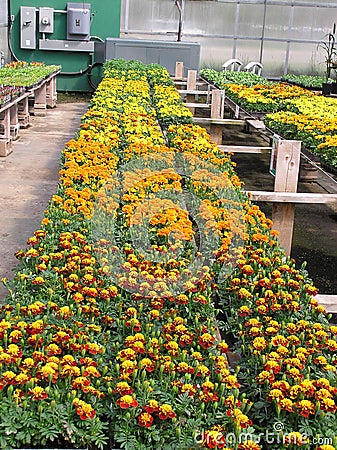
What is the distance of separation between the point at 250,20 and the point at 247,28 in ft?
0.64

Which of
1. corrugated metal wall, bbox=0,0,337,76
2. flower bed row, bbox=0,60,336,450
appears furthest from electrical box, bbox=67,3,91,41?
flower bed row, bbox=0,60,336,450

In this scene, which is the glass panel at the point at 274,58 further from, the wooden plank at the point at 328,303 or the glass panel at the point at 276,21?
the wooden plank at the point at 328,303

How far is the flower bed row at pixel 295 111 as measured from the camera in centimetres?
596

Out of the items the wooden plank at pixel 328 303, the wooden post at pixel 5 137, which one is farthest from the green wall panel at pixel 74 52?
the wooden plank at pixel 328 303

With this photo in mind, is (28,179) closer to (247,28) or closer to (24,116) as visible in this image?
Result: (24,116)

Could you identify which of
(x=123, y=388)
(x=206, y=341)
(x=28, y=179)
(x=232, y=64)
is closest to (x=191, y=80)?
(x=232, y=64)

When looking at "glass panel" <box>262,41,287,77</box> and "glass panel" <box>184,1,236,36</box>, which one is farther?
"glass panel" <box>262,41,287,77</box>

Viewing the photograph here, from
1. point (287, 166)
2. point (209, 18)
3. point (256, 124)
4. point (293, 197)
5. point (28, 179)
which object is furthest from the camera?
point (209, 18)

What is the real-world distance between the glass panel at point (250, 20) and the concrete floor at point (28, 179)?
573 centimetres

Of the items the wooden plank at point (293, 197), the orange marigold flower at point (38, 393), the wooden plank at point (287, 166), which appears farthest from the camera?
the wooden plank at point (287, 166)

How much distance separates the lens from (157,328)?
2580 mm

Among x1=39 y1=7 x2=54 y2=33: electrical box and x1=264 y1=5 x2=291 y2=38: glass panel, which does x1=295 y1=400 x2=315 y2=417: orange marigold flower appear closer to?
x1=39 y1=7 x2=54 y2=33: electrical box

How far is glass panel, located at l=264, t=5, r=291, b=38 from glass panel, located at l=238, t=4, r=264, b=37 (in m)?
0.18

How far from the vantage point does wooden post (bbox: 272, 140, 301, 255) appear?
5121mm
